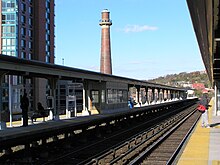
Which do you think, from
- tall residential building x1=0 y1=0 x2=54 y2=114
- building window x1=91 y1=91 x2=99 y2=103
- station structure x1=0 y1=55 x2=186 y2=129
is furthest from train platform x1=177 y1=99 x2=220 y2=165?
tall residential building x1=0 y1=0 x2=54 y2=114

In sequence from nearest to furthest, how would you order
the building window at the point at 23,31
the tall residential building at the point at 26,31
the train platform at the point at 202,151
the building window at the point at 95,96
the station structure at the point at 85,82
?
the train platform at the point at 202,151
the station structure at the point at 85,82
the building window at the point at 95,96
the tall residential building at the point at 26,31
the building window at the point at 23,31

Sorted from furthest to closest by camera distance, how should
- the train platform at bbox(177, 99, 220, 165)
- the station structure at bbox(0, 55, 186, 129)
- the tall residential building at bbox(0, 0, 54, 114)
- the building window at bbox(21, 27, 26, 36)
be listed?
the building window at bbox(21, 27, 26, 36) → the tall residential building at bbox(0, 0, 54, 114) → the station structure at bbox(0, 55, 186, 129) → the train platform at bbox(177, 99, 220, 165)

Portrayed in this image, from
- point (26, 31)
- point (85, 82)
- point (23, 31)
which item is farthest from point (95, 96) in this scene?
point (26, 31)

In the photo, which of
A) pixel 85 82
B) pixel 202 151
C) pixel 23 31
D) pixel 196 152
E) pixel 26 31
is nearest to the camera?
pixel 196 152

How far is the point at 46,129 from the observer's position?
15.9 meters

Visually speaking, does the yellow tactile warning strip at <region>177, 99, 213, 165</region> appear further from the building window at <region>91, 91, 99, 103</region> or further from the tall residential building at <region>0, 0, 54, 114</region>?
the tall residential building at <region>0, 0, 54, 114</region>

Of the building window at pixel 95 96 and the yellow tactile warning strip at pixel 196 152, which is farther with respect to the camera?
the building window at pixel 95 96

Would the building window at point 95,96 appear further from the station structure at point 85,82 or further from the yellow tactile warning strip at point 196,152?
the yellow tactile warning strip at point 196,152

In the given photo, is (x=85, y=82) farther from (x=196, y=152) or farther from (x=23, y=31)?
(x=23, y=31)

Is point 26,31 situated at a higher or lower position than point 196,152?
higher

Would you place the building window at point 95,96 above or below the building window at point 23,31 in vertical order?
below

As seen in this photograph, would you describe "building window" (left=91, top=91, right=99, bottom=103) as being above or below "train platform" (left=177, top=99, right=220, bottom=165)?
above

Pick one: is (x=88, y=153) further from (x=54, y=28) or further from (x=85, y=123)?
(x=54, y=28)

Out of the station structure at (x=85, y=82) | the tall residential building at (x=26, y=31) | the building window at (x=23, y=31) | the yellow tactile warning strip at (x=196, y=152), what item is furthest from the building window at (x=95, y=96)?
the building window at (x=23, y=31)
